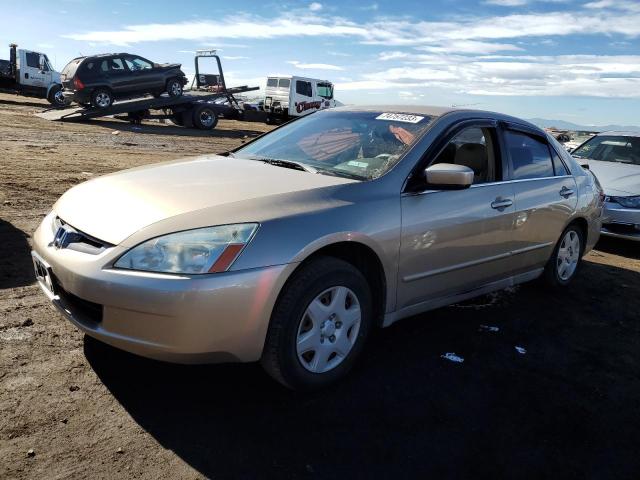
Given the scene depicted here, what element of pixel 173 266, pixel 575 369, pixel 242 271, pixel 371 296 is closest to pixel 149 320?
pixel 173 266

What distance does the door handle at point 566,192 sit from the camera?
15.7 ft

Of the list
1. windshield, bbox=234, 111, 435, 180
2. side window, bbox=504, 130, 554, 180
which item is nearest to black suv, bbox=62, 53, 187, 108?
windshield, bbox=234, 111, 435, 180

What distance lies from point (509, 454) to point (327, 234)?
1371mm

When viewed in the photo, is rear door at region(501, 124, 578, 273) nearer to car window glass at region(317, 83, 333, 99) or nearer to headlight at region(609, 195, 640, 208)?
headlight at region(609, 195, 640, 208)

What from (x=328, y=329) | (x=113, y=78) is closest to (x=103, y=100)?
(x=113, y=78)

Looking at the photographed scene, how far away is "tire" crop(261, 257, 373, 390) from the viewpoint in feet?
9.07

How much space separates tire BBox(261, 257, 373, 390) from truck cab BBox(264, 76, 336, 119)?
25474 mm

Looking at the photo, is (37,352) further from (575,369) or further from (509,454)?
(575,369)

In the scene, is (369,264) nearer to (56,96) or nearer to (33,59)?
(56,96)

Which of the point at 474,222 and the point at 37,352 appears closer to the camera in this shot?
the point at 37,352

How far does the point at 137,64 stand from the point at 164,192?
59.9 ft

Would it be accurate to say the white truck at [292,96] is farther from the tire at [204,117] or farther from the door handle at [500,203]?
the door handle at [500,203]

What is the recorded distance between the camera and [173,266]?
254 cm

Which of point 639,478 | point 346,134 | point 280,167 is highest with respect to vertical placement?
point 346,134
